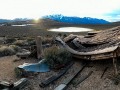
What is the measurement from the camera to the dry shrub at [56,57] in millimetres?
13227

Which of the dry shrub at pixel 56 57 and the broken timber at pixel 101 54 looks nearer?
the broken timber at pixel 101 54

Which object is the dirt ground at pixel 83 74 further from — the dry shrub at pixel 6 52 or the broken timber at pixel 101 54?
the dry shrub at pixel 6 52

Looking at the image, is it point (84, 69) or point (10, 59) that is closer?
point (84, 69)

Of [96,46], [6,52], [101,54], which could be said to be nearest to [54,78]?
[101,54]

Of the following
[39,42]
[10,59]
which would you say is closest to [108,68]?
[39,42]

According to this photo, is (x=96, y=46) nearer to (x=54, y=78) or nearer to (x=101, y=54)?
(x=101, y=54)

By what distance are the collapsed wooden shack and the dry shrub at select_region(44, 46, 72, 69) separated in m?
0.64

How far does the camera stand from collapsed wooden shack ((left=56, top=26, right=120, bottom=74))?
38.3 feet

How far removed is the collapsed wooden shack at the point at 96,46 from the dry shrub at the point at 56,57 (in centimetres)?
64

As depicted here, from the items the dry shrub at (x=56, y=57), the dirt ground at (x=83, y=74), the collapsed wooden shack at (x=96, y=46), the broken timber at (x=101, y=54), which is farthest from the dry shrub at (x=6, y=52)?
the broken timber at (x=101, y=54)

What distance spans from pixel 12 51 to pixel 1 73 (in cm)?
471

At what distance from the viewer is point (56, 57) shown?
1325cm

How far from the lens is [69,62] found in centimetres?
1388

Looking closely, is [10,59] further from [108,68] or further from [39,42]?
[108,68]
